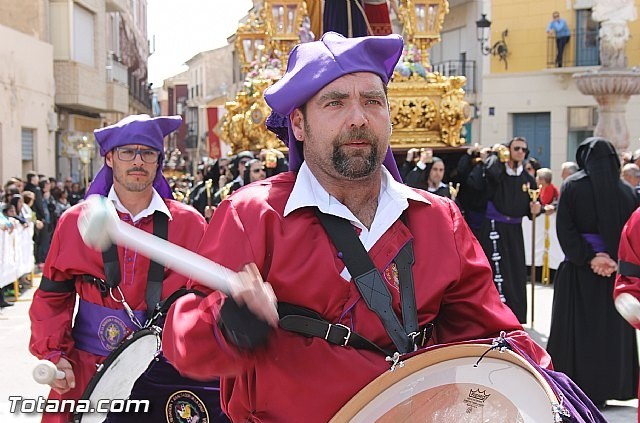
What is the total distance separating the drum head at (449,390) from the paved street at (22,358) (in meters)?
3.02

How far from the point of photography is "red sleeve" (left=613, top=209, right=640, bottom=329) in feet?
15.5

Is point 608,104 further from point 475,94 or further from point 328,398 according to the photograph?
point 328,398

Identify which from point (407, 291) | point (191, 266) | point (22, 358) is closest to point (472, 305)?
point (407, 291)

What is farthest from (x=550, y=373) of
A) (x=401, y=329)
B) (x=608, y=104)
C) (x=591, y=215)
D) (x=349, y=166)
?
(x=608, y=104)

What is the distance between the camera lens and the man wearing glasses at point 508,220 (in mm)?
9859

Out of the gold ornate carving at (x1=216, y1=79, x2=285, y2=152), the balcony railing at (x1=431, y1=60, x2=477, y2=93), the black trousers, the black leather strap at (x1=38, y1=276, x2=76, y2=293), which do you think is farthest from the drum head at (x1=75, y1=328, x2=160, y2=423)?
the balcony railing at (x1=431, y1=60, x2=477, y2=93)

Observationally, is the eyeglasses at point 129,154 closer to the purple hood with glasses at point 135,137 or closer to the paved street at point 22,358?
the purple hood with glasses at point 135,137

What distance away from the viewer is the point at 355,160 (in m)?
2.77

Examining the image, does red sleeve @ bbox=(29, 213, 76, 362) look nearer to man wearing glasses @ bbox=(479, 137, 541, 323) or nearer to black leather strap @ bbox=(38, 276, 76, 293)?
black leather strap @ bbox=(38, 276, 76, 293)

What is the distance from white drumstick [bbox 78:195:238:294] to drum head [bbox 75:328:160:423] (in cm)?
178

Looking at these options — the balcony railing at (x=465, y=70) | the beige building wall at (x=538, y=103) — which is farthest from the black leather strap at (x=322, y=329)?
the balcony railing at (x=465, y=70)

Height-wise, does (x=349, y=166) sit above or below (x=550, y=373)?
above

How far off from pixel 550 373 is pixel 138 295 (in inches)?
94.2

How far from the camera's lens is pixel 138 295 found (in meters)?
4.52
